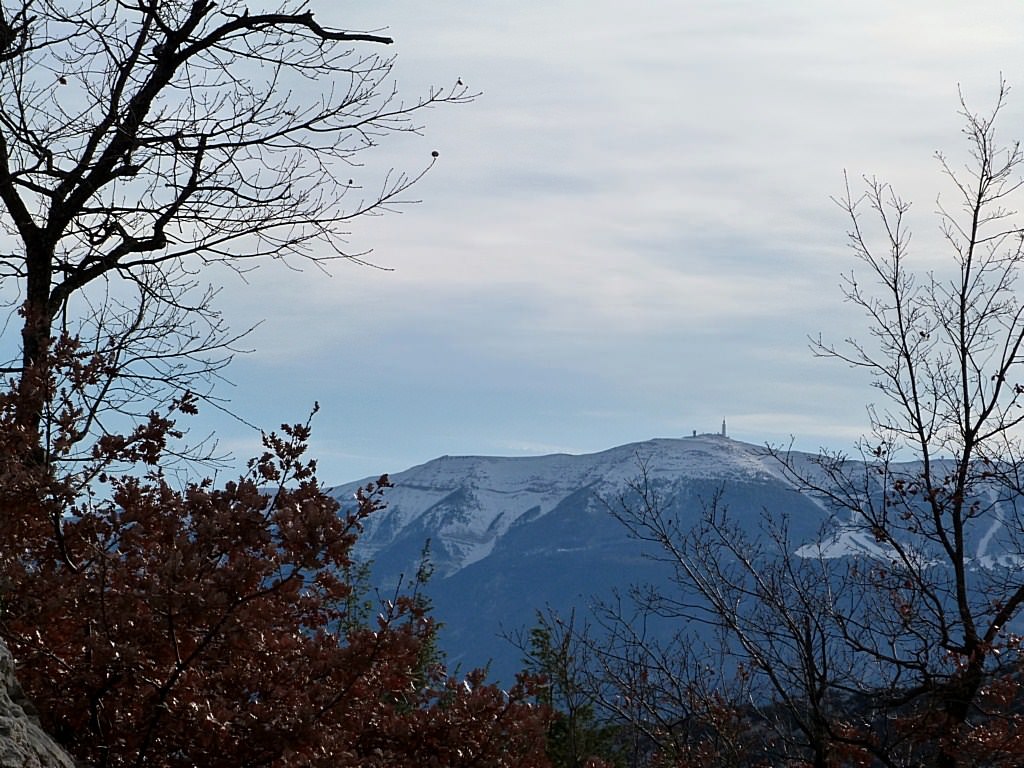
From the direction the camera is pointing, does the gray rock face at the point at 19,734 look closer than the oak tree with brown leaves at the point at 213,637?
Yes

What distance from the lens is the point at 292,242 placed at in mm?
7629

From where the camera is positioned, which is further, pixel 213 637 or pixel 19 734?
pixel 213 637

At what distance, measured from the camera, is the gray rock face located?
3785mm

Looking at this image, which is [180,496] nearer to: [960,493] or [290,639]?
[290,639]

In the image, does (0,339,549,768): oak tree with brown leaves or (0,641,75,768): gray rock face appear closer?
(0,641,75,768): gray rock face

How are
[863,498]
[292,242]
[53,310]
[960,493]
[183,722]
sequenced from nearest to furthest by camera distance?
1. [183,722]
2. [53,310]
3. [292,242]
4. [960,493]
5. [863,498]

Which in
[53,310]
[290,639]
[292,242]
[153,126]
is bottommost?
[290,639]

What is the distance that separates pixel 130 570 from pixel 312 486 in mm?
758

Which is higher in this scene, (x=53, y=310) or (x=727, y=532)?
(x=53, y=310)

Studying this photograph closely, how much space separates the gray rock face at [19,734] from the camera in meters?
3.79

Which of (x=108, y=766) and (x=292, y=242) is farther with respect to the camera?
(x=292, y=242)

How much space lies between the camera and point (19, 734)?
386 centimetres

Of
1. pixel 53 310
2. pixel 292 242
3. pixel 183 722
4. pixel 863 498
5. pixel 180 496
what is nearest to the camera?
pixel 183 722

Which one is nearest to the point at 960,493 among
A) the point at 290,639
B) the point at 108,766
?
the point at 290,639
